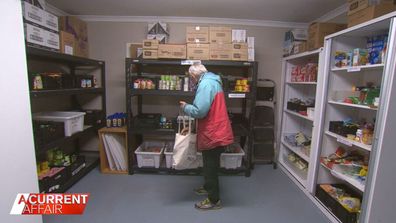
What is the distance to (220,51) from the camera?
2623 millimetres

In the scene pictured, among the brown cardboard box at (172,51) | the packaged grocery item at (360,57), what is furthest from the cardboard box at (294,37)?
the brown cardboard box at (172,51)

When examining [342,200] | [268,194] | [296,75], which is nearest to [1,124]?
[268,194]

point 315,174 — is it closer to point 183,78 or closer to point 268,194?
point 268,194

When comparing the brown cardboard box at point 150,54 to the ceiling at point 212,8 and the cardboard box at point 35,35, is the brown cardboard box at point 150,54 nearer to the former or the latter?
the ceiling at point 212,8

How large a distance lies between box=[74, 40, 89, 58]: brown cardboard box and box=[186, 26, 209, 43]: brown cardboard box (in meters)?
1.53

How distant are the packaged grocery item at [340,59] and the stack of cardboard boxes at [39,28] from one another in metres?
3.02

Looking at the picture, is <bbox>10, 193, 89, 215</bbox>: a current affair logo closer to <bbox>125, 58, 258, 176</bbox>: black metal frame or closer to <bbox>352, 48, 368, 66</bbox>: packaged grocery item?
<bbox>125, 58, 258, 176</bbox>: black metal frame

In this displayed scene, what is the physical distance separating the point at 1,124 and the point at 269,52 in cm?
333

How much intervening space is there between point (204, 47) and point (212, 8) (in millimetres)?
585

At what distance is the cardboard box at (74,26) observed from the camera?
8.60 feet

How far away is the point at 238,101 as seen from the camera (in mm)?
3340

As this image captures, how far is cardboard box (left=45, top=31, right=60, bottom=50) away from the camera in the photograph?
2.10m

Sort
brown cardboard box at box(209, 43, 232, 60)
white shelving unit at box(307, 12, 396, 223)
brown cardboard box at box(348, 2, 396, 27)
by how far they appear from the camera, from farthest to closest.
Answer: brown cardboard box at box(209, 43, 232, 60), brown cardboard box at box(348, 2, 396, 27), white shelving unit at box(307, 12, 396, 223)

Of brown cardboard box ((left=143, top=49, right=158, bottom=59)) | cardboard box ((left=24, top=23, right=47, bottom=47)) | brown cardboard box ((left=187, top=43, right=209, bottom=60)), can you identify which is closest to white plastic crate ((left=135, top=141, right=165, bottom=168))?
brown cardboard box ((left=143, top=49, right=158, bottom=59))
